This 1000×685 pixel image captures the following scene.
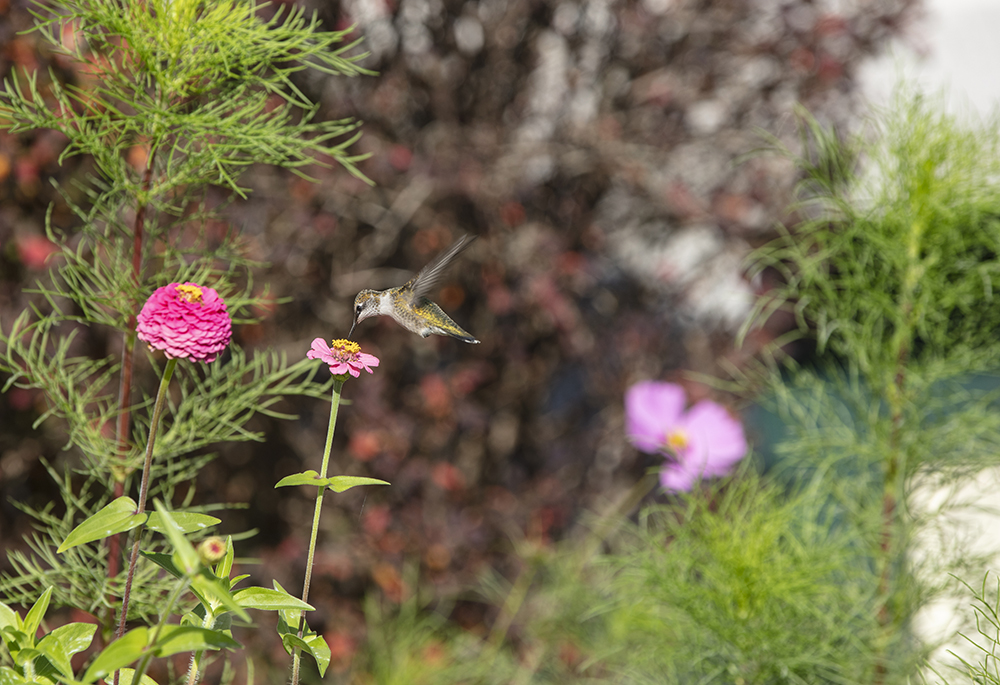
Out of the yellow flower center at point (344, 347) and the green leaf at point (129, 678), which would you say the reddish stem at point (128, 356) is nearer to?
the green leaf at point (129, 678)

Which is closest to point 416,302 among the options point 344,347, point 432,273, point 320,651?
point 432,273

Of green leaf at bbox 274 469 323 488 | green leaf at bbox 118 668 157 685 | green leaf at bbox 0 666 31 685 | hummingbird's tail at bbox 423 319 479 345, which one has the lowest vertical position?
green leaf at bbox 118 668 157 685

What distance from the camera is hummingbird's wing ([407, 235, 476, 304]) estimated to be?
682 mm

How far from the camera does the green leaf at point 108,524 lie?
531mm

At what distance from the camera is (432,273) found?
2.32 feet

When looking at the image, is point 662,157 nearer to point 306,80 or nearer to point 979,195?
point 306,80

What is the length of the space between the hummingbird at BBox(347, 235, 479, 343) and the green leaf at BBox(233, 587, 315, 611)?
0.22 m

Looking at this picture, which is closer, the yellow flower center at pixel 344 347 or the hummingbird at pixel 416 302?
the yellow flower center at pixel 344 347

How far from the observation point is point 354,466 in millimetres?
1639

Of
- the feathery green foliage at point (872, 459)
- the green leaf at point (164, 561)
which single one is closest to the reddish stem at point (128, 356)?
the green leaf at point (164, 561)

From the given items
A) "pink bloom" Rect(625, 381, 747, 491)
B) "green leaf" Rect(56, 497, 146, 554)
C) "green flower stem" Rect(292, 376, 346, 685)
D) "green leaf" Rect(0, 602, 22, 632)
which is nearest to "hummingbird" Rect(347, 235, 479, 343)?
"green flower stem" Rect(292, 376, 346, 685)

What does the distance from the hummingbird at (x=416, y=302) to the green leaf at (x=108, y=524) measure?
0.22 meters

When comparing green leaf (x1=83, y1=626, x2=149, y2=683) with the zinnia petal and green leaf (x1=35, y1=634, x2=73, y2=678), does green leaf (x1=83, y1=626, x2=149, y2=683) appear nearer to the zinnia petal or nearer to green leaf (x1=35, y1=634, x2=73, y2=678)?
green leaf (x1=35, y1=634, x2=73, y2=678)

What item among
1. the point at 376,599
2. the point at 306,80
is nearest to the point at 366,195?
the point at 306,80
